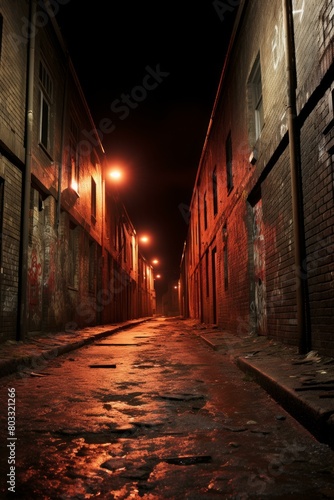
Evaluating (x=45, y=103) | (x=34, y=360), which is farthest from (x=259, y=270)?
(x=45, y=103)

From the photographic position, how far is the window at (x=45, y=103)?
9.87 m

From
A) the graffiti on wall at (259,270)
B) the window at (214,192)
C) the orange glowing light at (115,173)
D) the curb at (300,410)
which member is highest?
the orange glowing light at (115,173)

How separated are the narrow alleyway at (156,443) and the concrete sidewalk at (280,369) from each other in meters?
0.11

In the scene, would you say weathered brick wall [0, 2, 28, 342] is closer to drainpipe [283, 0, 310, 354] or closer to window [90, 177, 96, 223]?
drainpipe [283, 0, 310, 354]

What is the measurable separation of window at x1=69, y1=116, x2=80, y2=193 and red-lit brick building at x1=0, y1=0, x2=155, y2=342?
0.03 metres

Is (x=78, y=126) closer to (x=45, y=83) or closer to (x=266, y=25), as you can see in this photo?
(x=45, y=83)

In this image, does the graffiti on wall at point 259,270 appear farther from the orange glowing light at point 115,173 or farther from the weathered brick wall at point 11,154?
the orange glowing light at point 115,173

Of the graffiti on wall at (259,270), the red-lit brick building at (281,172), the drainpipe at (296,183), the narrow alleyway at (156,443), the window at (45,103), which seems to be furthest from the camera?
the window at (45,103)

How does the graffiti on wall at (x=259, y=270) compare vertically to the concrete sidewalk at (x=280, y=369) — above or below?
above

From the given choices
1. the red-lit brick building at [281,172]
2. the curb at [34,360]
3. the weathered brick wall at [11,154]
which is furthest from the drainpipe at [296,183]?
the weathered brick wall at [11,154]

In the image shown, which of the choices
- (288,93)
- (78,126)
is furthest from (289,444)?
(78,126)

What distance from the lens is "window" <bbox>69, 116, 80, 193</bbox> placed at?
12586 millimetres

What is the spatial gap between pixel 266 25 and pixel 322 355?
5.91 meters

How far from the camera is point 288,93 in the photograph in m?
5.70
